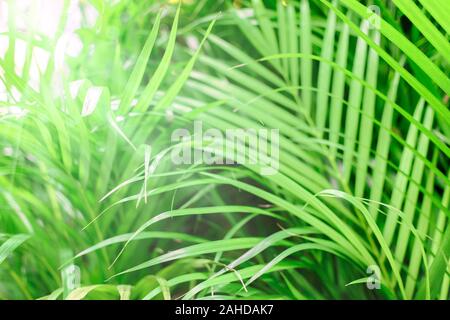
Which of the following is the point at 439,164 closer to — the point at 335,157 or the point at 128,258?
the point at 335,157

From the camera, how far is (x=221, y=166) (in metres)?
0.62

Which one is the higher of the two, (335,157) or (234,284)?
(335,157)

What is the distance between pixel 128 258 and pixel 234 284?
0.49 feet

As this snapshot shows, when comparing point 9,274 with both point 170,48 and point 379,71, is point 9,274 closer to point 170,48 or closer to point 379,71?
point 170,48

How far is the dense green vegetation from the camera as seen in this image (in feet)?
1.75

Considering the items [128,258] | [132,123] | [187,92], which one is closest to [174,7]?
[187,92]

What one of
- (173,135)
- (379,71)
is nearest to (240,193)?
(173,135)

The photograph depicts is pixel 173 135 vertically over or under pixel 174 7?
under

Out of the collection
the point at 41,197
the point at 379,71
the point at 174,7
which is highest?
the point at 174,7

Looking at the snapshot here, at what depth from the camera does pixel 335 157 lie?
641 mm

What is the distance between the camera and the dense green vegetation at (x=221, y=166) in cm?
53

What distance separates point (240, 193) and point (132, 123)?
20cm
